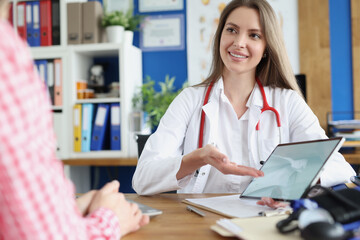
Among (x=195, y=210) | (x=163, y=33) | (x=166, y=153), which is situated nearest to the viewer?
(x=195, y=210)

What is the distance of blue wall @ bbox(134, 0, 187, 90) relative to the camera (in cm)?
317

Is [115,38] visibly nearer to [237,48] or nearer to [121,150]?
[121,150]

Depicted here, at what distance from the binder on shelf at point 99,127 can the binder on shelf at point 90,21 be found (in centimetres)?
52

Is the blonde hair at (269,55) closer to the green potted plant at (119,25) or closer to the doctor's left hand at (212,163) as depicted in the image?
the doctor's left hand at (212,163)

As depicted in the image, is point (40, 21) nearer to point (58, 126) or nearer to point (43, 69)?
point (43, 69)

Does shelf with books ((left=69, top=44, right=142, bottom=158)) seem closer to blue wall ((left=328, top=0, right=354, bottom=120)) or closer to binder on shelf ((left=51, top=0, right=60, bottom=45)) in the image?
binder on shelf ((left=51, top=0, right=60, bottom=45))

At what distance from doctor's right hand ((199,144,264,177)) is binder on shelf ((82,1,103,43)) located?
2.03 meters

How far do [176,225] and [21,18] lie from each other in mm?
2619

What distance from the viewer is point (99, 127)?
2.87 metres

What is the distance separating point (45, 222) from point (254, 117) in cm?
117

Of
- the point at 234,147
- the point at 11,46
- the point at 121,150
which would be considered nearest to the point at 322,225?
the point at 11,46

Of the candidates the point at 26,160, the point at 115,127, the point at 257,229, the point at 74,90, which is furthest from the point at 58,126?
the point at 26,160

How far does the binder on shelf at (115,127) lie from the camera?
9.38ft

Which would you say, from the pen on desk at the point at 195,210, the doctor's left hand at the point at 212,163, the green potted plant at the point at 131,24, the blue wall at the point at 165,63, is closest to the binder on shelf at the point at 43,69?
the green potted plant at the point at 131,24
